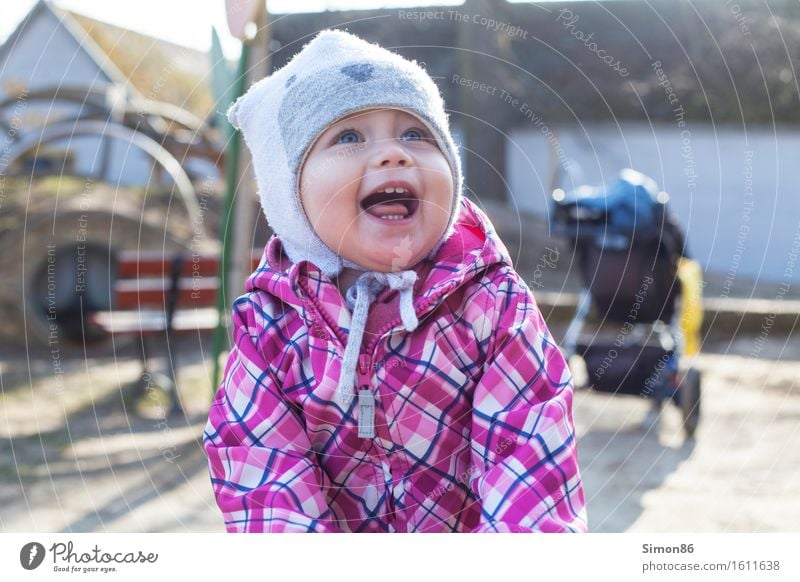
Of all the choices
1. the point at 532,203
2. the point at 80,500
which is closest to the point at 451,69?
the point at 532,203

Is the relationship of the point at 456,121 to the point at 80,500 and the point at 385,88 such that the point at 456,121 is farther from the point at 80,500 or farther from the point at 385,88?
the point at 385,88

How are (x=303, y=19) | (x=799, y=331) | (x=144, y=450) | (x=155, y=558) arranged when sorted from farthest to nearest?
(x=799, y=331) → (x=303, y=19) → (x=144, y=450) → (x=155, y=558)

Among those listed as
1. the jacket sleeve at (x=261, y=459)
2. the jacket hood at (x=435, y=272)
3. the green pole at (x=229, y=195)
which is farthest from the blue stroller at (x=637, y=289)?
the jacket sleeve at (x=261, y=459)

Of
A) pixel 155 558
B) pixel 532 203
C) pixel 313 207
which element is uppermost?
pixel 532 203

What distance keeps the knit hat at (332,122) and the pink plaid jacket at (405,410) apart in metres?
0.03

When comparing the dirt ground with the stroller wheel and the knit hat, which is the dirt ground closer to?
the stroller wheel

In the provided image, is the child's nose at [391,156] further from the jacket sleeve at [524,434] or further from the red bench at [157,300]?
the red bench at [157,300]

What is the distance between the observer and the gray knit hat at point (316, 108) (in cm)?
138

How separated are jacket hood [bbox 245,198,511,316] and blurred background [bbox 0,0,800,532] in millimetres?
291

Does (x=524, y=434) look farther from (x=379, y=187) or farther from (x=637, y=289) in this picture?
(x=637, y=289)

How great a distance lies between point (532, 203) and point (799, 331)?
7.75ft

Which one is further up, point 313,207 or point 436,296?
point 313,207

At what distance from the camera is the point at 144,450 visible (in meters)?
3.45

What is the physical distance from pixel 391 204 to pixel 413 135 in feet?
0.35
